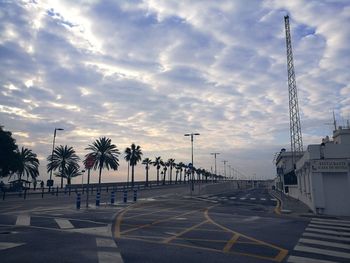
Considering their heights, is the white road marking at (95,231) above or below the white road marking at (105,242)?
above

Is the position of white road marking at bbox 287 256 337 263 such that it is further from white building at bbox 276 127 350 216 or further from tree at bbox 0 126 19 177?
tree at bbox 0 126 19 177

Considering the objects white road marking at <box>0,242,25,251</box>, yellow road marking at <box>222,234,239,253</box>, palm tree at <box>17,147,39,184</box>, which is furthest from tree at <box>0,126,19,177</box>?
yellow road marking at <box>222,234,239,253</box>

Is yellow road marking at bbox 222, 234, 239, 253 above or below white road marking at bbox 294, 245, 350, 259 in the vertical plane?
above

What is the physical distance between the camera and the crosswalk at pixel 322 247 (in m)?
8.82

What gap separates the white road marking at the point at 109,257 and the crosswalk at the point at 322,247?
14.5 feet

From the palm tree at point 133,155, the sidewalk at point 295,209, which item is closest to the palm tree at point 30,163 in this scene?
the palm tree at point 133,155

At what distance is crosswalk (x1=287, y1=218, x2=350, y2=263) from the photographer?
8820 millimetres

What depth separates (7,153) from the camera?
43.4m

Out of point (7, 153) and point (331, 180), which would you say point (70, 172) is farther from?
point (331, 180)

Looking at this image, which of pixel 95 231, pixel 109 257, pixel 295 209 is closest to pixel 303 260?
pixel 109 257

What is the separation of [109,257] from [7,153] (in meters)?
40.4

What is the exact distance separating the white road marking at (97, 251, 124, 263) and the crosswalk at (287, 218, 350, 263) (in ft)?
14.5

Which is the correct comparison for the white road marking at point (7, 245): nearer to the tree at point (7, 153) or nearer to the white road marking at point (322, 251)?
the white road marking at point (322, 251)

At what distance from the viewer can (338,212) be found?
2230 centimetres
